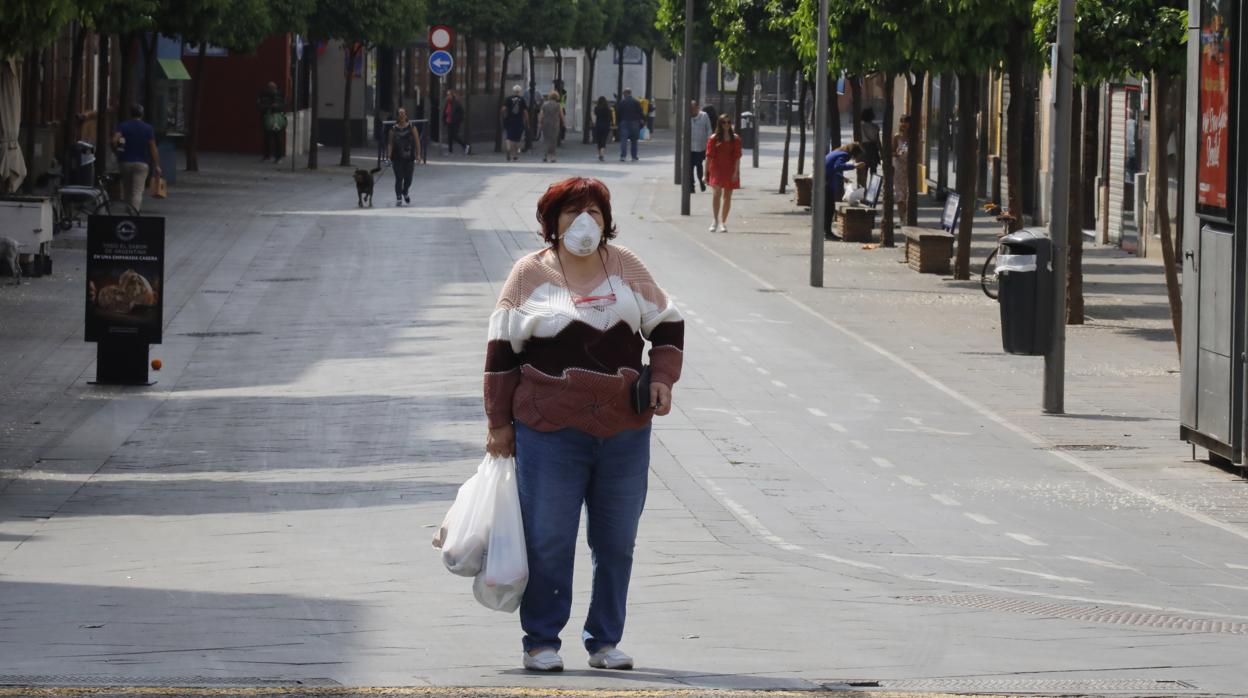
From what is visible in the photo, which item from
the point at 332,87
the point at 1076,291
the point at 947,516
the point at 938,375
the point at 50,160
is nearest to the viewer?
the point at 947,516

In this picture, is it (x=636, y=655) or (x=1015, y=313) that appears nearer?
(x=636, y=655)

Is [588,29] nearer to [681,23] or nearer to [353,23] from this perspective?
[353,23]

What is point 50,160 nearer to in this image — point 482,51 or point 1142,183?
point 1142,183

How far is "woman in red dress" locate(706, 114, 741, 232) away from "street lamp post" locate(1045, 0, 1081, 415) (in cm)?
1770

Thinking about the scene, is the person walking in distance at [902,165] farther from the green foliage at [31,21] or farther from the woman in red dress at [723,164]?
the green foliage at [31,21]

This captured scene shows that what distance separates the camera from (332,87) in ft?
204

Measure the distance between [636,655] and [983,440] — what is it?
23.2ft

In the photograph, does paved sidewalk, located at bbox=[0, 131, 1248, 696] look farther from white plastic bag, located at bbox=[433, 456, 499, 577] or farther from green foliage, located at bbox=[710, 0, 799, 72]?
green foliage, located at bbox=[710, 0, 799, 72]

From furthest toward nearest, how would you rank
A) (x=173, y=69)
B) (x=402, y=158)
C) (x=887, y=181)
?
(x=173, y=69), (x=402, y=158), (x=887, y=181)

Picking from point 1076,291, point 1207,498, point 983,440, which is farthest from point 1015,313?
point 1076,291

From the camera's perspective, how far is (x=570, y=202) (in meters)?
6.86

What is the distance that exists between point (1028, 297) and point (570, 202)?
875cm

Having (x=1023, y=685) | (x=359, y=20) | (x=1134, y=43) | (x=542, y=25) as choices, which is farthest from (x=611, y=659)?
(x=542, y=25)

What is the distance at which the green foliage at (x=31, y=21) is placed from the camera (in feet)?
44.4
